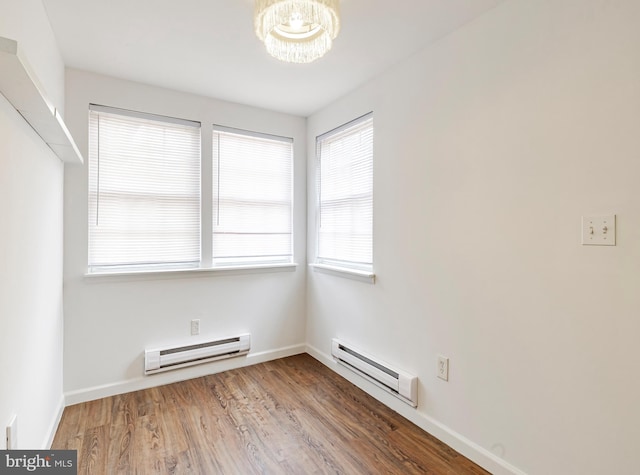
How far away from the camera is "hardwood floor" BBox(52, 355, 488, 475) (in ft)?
5.92

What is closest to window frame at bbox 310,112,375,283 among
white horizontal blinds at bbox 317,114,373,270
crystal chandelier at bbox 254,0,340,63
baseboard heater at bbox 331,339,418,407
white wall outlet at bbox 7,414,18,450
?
white horizontal blinds at bbox 317,114,373,270

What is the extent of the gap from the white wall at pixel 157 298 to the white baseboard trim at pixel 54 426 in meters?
0.11

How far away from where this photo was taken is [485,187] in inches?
71.4

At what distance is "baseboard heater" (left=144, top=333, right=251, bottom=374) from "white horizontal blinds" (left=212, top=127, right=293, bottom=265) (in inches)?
28.5

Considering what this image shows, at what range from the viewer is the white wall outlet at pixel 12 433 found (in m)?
1.26

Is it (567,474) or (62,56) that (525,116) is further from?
(62,56)

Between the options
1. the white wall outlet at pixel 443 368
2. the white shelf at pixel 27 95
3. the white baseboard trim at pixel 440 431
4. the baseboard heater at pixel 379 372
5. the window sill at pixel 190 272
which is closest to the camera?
the white shelf at pixel 27 95

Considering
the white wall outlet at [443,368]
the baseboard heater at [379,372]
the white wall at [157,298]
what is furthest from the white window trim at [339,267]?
the white wall outlet at [443,368]

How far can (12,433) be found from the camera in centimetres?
129

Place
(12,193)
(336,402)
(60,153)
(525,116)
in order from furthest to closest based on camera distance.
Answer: (336,402) < (60,153) < (525,116) < (12,193)

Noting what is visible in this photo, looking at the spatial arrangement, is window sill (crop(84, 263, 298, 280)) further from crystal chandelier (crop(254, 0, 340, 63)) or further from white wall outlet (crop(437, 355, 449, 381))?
crystal chandelier (crop(254, 0, 340, 63))

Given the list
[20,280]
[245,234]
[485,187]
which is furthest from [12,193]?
[485,187]

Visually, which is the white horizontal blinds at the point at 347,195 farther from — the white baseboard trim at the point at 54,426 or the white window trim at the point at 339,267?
the white baseboard trim at the point at 54,426

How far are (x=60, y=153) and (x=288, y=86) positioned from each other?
5.40ft
